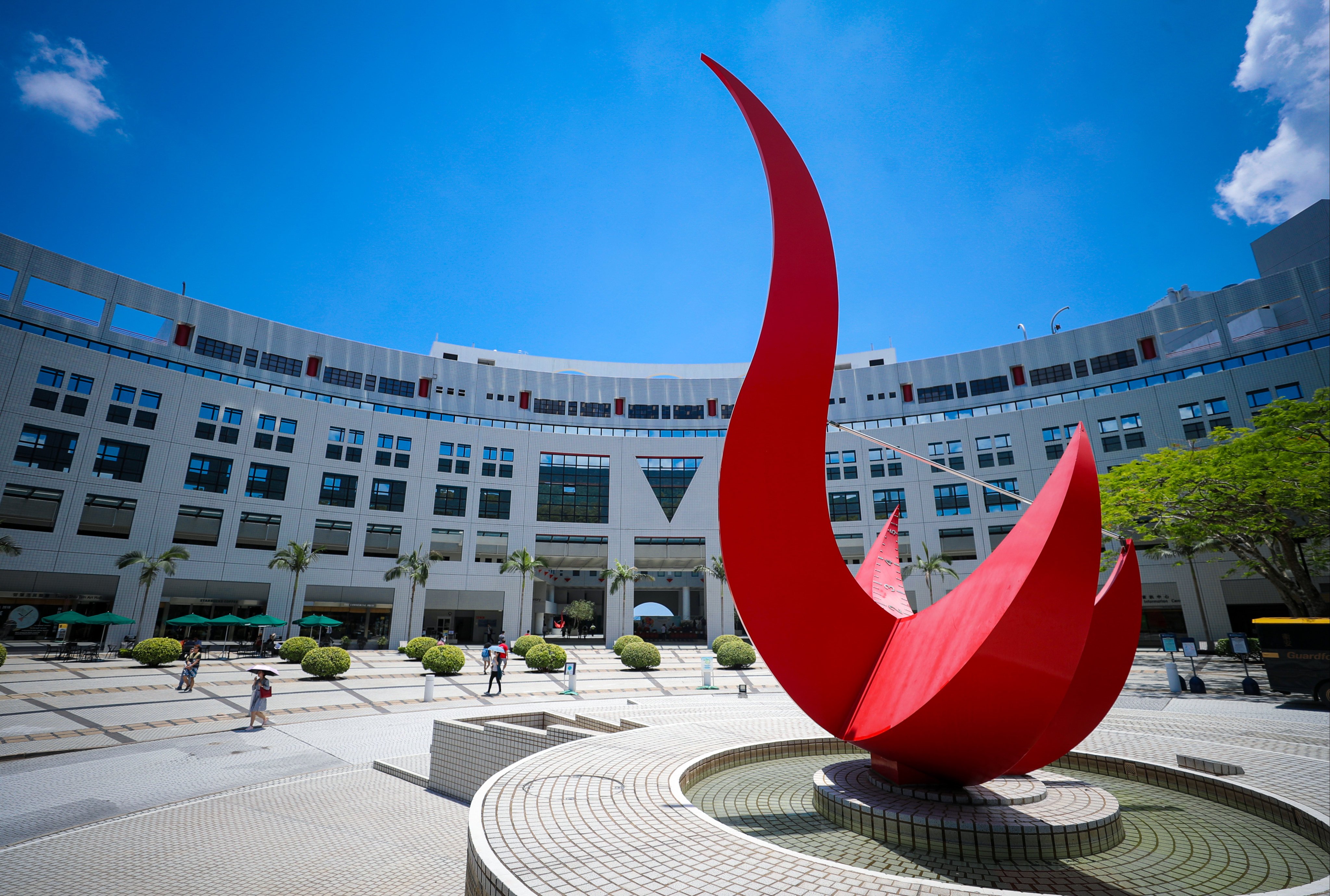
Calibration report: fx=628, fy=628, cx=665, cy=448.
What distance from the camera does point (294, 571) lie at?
132ft

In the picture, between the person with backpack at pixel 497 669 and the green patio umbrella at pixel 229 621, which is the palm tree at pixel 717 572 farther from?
the green patio umbrella at pixel 229 621

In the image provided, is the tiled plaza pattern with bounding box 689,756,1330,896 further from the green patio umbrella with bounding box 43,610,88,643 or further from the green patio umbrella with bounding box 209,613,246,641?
the green patio umbrella with bounding box 43,610,88,643

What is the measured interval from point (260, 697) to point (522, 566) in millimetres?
30393

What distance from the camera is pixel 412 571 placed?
43344 millimetres

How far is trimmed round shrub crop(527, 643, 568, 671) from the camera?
26.7 m

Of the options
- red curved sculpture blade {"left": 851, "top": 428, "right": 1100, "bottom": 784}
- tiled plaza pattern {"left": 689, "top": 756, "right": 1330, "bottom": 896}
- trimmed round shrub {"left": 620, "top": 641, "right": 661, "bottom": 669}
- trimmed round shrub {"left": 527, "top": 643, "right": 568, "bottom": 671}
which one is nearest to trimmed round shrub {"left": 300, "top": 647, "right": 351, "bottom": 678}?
trimmed round shrub {"left": 527, "top": 643, "right": 568, "bottom": 671}

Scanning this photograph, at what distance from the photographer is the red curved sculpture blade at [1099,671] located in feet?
22.5

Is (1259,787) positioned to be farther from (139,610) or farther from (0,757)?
(139,610)

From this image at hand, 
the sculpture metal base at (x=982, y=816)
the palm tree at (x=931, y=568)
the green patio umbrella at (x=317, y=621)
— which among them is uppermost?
the palm tree at (x=931, y=568)

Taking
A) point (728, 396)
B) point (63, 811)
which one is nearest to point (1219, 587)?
point (728, 396)

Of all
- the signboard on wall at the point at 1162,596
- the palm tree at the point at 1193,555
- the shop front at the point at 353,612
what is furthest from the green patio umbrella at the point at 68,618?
the signboard on wall at the point at 1162,596

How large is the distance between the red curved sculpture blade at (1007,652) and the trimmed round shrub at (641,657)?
23340 millimetres

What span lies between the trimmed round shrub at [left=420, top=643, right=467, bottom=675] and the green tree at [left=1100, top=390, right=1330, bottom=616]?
79.4 feet

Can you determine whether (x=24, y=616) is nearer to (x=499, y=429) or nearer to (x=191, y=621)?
(x=191, y=621)
